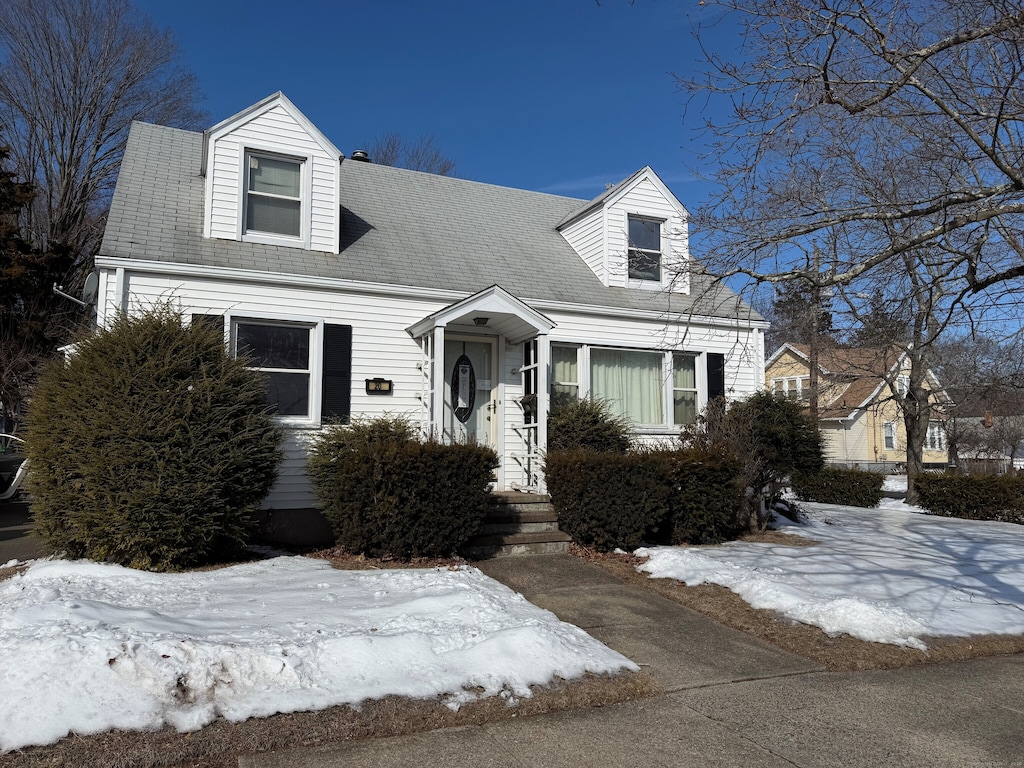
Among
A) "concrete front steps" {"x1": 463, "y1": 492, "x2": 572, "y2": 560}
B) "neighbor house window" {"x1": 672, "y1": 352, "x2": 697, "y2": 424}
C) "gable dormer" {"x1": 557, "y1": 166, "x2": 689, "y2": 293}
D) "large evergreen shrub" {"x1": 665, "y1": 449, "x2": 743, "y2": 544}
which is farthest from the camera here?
"gable dormer" {"x1": 557, "y1": 166, "x2": 689, "y2": 293}

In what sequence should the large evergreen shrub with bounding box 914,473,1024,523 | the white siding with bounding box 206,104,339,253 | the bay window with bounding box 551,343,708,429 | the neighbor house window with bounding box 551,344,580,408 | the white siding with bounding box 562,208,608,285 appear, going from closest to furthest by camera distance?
the white siding with bounding box 206,104,339,253, the neighbor house window with bounding box 551,344,580,408, the bay window with bounding box 551,343,708,429, the white siding with bounding box 562,208,608,285, the large evergreen shrub with bounding box 914,473,1024,523

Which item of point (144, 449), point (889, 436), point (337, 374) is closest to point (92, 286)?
point (337, 374)

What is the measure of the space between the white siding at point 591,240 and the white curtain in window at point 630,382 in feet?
4.72

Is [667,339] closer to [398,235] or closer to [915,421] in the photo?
[398,235]

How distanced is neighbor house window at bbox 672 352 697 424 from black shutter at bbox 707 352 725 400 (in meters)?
0.25

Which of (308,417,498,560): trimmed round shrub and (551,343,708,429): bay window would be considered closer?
(308,417,498,560): trimmed round shrub

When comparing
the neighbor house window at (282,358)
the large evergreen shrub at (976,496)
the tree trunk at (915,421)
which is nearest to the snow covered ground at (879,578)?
the large evergreen shrub at (976,496)

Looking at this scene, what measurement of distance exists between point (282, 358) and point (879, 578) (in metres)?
7.46

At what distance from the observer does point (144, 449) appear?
679cm

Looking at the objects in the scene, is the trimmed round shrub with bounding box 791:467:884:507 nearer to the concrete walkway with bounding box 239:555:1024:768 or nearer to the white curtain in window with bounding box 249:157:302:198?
the concrete walkway with bounding box 239:555:1024:768

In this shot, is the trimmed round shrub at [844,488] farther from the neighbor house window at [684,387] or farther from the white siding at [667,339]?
the neighbor house window at [684,387]

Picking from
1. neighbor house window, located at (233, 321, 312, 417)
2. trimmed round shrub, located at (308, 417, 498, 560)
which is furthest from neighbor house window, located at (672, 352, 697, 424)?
neighbor house window, located at (233, 321, 312, 417)

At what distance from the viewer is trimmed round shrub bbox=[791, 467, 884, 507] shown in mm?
15867

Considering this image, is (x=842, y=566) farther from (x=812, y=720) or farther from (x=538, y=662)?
(x=538, y=662)
